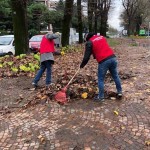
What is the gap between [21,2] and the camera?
56.5 ft

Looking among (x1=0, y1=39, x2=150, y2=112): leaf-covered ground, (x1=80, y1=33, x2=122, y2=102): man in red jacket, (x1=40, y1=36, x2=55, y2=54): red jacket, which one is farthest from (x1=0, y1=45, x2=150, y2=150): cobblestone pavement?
(x1=40, y1=36, x2=55, y2=54): red jacket

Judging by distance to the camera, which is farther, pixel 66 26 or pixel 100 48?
pixel 66 26

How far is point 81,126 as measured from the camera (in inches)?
257

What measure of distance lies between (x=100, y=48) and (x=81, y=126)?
2148 millimetres

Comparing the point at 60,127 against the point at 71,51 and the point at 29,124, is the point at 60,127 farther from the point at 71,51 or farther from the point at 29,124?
the point at 71,51

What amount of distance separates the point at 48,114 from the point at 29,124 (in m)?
0.63

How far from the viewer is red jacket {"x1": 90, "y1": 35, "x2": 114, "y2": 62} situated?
784 cm

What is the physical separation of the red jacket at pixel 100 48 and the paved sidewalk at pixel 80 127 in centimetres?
109

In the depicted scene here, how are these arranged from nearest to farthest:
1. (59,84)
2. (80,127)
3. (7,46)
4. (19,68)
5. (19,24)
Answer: (80,127)
(59,84)
(19,68)
(19,24)
(7,46)

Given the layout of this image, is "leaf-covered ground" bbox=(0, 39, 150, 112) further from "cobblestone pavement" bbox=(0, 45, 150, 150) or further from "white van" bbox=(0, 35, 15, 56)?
"white van" bbox=(0, 35, 15, 56)

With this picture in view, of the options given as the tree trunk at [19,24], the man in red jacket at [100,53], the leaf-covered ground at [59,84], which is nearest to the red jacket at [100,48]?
the man in red jacket at [100,53]

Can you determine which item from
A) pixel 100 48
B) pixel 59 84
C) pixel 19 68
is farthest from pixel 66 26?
pixel 100 48

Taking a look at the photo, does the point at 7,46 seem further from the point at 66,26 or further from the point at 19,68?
the point at 19,68

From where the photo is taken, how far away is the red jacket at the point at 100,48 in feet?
25.7
